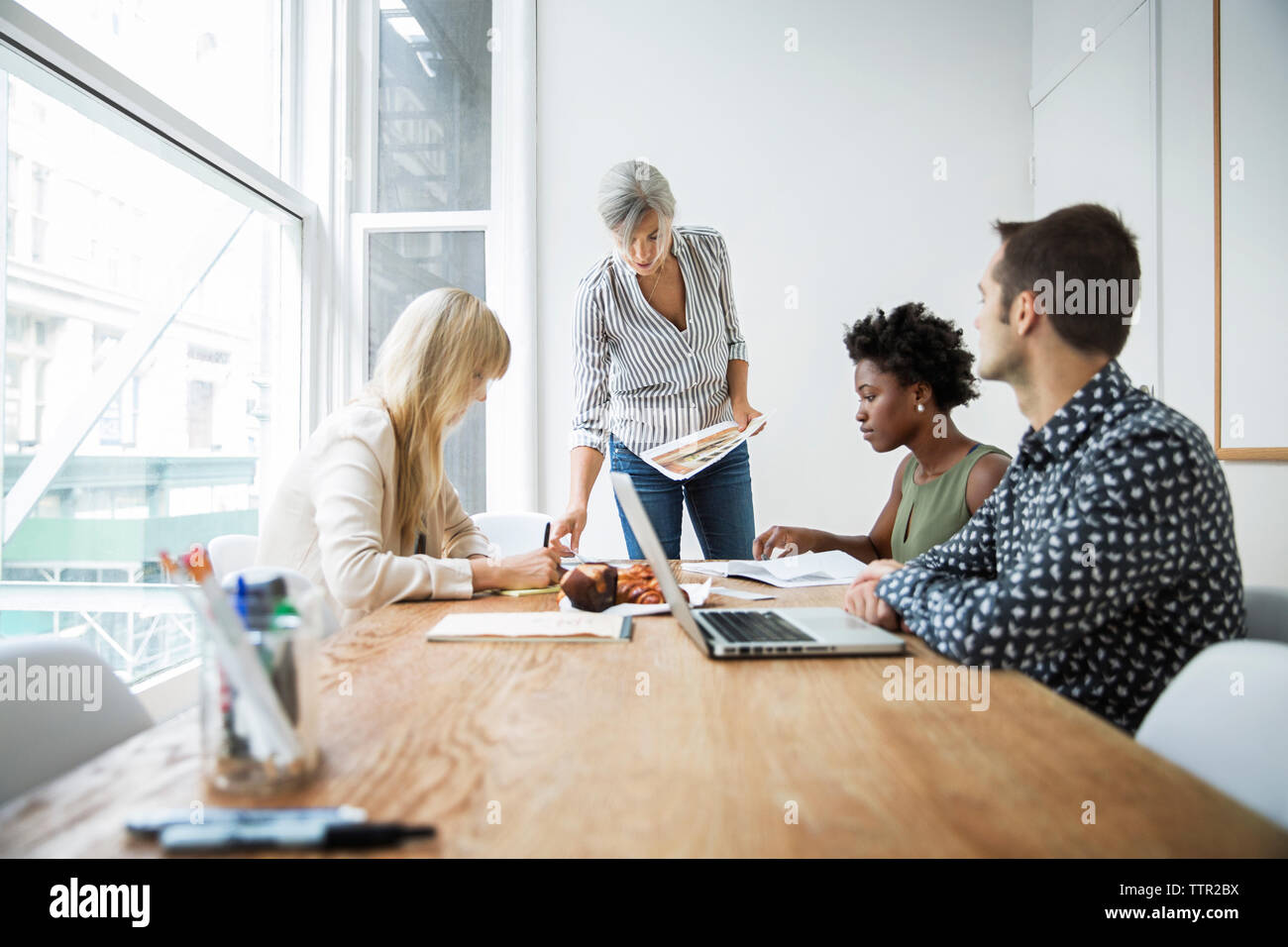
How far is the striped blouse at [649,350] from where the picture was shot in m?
2.45

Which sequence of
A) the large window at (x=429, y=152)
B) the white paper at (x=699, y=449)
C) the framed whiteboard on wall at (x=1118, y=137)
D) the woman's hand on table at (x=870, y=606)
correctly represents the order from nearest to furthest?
the woman's hand on table at (x=870, y=606) < the white paper at (x=699, y=449) < the framed whiteboard on wall at (x=1118, y=137) < the large window at (x=429, y=152)

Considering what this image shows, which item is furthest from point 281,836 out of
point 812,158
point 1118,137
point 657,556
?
point 812,158

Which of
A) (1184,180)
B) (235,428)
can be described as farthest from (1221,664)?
(235,428)

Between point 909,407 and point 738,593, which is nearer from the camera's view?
point 738,593

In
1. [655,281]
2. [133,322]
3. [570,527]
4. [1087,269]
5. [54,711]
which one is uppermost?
[655,281]

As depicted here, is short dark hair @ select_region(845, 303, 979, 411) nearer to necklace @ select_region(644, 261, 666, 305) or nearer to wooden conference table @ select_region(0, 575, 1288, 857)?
necklace @ select_region(644, 261, 666, 305)

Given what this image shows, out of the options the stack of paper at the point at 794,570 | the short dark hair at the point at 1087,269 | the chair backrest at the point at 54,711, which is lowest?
the chair backrest at the point at 54,711

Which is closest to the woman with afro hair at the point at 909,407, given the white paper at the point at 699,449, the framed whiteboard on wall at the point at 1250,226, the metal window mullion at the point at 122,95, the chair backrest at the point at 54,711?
the white paper at the point at 699,449

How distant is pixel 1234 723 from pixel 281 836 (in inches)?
31.0

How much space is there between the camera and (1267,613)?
3.81 feet

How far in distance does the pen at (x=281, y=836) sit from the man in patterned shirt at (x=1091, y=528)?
0.71 meters

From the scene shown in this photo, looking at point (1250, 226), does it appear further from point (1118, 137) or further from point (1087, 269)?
point (1087, 269)

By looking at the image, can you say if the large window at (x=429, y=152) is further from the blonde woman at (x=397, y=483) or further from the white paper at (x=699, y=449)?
the blonde woman at (x=397, y=483)
